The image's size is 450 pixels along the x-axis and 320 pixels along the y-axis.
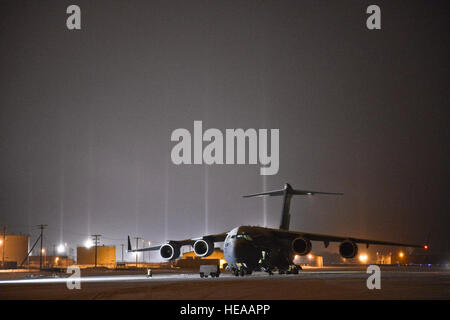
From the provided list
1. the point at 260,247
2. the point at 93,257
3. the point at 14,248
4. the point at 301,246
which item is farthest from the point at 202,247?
the point at 14,248

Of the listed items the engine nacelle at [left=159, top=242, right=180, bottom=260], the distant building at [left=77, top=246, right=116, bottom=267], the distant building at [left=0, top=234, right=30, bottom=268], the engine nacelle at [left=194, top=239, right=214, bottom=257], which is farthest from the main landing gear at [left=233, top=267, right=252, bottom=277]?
the distant building at [left=0, top=234, right=30, bottom=268]

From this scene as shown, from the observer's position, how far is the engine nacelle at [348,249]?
40.6m

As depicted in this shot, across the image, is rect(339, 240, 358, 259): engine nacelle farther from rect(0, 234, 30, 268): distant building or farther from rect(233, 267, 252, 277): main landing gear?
rect(0, 234, 30, 268): distant building

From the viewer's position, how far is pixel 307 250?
129ft

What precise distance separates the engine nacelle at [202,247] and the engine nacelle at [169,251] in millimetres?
2203

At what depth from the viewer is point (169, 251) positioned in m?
43.3

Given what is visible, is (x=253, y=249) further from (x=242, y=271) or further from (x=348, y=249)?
(x=348, y=249)

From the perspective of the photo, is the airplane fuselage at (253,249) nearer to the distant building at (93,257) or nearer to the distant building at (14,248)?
the distant building at (93,257)

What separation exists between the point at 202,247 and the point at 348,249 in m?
12.1

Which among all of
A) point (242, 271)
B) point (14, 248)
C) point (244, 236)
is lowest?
point (14, 248)

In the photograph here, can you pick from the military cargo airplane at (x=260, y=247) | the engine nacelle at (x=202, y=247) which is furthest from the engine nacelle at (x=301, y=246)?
the engine nacelle at (x=202, y=247)
